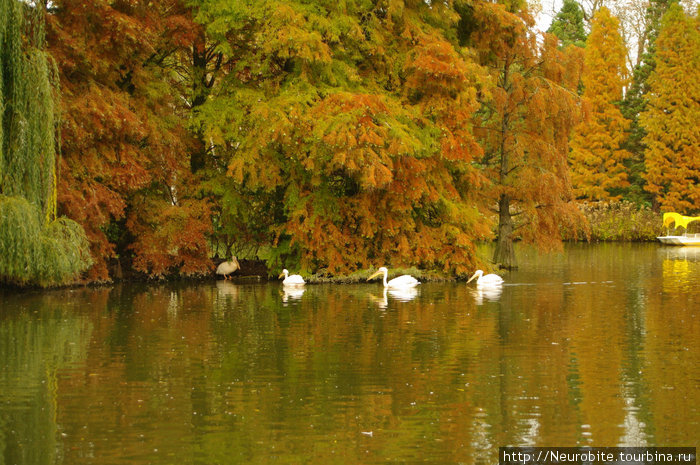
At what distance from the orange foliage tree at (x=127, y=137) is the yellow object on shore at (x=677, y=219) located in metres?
27.0

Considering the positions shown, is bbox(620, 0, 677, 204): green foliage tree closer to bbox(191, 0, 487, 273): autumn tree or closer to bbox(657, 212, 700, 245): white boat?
bbox(657, 212, 700, 245): white boat

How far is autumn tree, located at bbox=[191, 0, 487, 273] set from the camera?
81.8 ft

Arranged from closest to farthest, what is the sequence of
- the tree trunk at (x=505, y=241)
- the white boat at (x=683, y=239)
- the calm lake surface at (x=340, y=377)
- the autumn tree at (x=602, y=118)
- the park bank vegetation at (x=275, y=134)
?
the calm lake surface at (x=340, y=377) → the park bank vegetation at (x=275, y=134) → the tree trunk at (x=505, y=241) → the white boat at (x=683, y=239) → the autumn tree at (x=602, y=118)

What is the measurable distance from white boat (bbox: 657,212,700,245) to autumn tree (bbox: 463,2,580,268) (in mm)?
16247

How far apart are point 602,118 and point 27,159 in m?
35.4

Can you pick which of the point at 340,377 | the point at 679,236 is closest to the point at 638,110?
the point at 679,236

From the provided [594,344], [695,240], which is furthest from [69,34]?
[695,240]

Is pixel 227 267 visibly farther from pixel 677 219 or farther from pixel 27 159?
pixel 677 219

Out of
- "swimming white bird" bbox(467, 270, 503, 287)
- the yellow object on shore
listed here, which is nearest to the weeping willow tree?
"swimming white bird" bbox(467, 270, 503, 287)

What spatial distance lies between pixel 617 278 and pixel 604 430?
17.7m

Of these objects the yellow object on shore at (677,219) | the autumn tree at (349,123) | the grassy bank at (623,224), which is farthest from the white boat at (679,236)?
the autumn tree at (349,123)

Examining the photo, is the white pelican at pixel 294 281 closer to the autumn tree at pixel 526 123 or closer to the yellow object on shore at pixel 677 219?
the autumn tree at pixel 526 123

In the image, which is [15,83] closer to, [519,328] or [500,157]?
[519,328]

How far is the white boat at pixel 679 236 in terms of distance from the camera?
145 ft
